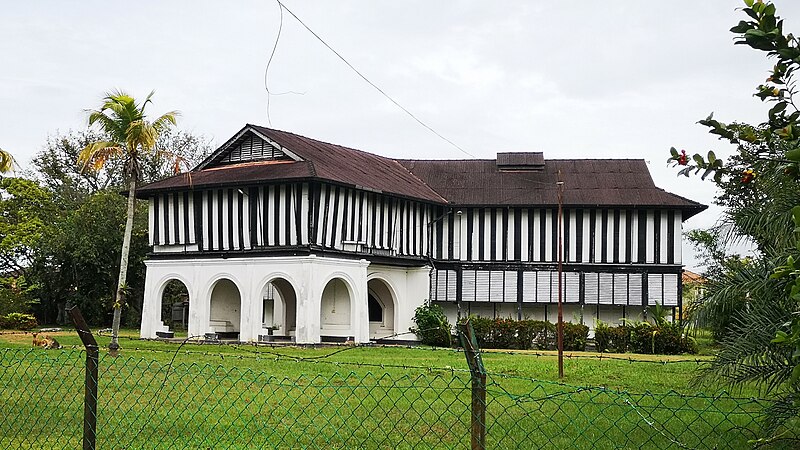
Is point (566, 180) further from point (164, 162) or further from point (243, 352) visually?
point (164, 162)

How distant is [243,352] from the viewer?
22.9 metres

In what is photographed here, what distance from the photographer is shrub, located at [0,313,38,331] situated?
3372 centimetres

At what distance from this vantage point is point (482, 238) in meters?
33.4

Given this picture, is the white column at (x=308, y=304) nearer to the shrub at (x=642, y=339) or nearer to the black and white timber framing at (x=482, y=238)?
the black and white timber framing at (x=482, y=238)

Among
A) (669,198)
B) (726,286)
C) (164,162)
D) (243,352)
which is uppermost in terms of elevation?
(164,162)

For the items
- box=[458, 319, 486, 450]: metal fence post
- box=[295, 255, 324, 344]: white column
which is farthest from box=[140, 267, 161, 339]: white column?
box=[458, 319, 486, 450]: metal fence post

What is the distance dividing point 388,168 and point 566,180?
689cm

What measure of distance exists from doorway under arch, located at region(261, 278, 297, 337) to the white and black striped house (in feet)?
0.25

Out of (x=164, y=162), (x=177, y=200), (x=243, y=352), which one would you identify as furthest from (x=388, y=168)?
(x=164, y=162)

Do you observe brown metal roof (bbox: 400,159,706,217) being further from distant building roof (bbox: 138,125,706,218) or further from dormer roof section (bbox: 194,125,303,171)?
dormer roof section (bbox: 194,125,303,171)

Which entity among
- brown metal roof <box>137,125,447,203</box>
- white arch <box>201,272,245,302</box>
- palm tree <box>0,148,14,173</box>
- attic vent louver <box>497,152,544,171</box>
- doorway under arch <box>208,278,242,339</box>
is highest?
attic vent louver <box>497,152,544,171</box>

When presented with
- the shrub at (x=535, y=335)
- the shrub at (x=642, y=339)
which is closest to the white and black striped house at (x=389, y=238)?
the shrub at (x=535, y=335)

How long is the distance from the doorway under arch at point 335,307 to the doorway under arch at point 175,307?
387 inches

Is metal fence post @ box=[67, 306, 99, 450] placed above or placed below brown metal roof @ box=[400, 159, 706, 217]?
below
